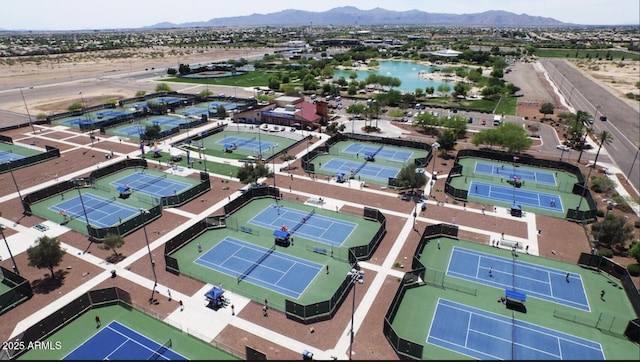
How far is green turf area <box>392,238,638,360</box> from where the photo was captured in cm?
2925

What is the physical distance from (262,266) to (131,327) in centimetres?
1278

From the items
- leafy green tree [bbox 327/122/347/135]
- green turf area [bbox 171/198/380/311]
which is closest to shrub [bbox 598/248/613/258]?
green turf area [bbox 171/198/380/311]

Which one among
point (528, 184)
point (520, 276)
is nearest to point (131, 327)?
point (520, 276)

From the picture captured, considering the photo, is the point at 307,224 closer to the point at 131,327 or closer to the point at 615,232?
the point at 131,327

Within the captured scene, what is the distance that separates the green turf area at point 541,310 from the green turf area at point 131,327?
1483 centimetres

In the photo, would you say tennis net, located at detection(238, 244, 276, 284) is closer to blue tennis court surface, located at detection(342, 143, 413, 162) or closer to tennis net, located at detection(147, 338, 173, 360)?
tennis net, located at detection(147, 338, 173, 360)

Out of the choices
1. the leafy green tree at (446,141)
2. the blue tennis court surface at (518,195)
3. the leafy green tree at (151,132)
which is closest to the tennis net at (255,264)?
the blue tennis court surface at (518,195)

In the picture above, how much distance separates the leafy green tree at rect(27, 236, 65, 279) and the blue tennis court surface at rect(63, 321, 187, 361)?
34.1 ft

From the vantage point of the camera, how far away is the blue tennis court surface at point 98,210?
4703 centimetres

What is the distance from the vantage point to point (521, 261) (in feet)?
129

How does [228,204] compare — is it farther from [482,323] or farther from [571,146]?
[571,146]

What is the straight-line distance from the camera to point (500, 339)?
29562 mm

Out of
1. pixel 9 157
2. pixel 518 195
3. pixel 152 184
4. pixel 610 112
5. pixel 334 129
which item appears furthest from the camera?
pixel 610 112

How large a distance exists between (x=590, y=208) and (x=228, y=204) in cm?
4782
